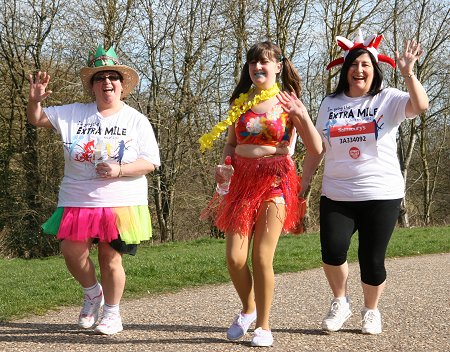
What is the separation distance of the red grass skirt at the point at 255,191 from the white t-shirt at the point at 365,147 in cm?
33

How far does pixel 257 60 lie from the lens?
4.46 m

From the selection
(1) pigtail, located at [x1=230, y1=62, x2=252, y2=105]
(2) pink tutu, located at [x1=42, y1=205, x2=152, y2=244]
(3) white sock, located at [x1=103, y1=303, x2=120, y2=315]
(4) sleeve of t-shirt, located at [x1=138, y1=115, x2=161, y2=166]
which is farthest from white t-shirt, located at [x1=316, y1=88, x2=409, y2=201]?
(3) white sock, located at [x1=103, y1=303, x2=120, y2=315]

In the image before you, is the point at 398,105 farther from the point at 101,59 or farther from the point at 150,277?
the point at 150,277

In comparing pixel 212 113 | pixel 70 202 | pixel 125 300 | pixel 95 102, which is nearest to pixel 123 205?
pixel 70 202

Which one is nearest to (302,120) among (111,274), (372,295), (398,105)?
(398,105)

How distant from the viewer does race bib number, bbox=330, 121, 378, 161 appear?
458cm

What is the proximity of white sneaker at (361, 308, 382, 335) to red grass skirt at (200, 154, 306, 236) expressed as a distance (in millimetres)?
788

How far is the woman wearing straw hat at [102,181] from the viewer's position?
15.0 ft

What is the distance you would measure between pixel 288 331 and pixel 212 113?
53.6ft

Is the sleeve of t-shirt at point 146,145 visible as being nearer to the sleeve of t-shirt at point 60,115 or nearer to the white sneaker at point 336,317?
the sleeve of t-shirt at point 60,115

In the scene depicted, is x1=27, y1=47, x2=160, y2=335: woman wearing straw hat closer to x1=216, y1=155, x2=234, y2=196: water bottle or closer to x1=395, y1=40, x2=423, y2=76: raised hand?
x1=216, y1=155, x2=234, y2=196: water bottle

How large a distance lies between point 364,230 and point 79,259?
1.98 m

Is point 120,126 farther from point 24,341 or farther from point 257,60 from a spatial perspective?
point 24,341

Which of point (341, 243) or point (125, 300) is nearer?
point (341, 243)
